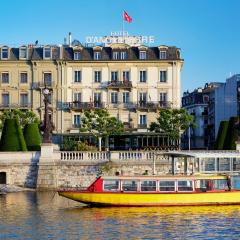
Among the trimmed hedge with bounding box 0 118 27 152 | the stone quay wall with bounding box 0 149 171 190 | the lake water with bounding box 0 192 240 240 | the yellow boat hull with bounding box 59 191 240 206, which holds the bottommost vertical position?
the lake water with bounding box 0 192 240 240

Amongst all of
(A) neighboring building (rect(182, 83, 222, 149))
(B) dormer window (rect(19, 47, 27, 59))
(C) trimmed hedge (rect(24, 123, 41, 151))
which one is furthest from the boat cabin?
(A) neighboring building (rect(182, 83, 222, 149))

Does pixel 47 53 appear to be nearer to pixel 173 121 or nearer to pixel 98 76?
pixel 98 76

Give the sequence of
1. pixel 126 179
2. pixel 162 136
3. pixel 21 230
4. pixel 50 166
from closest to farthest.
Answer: pixel 21 230 → pixel 126 179 → pixel 50 166 → pixel 162 136

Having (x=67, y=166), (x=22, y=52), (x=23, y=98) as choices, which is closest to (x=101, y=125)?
(x=23, y=98)

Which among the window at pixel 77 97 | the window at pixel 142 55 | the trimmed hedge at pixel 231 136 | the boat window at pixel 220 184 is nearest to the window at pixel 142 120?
the window at pixel 142 55

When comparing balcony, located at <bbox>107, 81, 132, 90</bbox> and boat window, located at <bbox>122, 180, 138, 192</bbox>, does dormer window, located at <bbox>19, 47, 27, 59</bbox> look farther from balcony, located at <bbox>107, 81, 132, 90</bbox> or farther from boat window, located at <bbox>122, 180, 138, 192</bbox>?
boat window, located at <bbox>122, 180, 138, 192</bbox>

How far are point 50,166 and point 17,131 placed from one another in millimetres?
5976

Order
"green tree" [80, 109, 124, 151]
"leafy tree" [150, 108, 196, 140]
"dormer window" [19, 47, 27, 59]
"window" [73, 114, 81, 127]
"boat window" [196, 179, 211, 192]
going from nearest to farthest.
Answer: "boat window" [196, 179, 211, 192]
"green tree" [80, 109, 124, 151]
"leafy tree" [150, 108, 196, 140]
"window" [73, 114, 81, 127]
"dormer window" [19, 47, 27, 59]

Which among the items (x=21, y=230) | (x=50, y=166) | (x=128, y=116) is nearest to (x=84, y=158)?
(x=50, y=166)

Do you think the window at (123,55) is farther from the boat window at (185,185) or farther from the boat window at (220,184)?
the boat window at (185,185)

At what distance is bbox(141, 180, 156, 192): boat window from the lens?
47.9m

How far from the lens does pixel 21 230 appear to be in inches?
1487

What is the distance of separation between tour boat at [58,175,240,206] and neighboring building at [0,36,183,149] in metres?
48.7

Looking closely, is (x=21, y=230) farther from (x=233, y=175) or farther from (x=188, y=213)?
(x=233, y=175)
